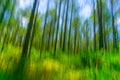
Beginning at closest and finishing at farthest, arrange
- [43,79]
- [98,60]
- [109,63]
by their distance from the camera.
A: [43,79]
[109,63]
[98,60]

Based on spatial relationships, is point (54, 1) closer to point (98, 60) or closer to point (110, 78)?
point (98, 60)

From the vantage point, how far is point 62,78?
3105 mm

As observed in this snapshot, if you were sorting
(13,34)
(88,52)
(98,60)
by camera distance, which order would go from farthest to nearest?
(13,34), (88,52), (98,60)

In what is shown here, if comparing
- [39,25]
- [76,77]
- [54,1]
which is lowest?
[76,77]

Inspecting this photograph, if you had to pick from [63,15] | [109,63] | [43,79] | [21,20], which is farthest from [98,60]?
[21,20]

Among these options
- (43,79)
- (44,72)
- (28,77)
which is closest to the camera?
(28,77)

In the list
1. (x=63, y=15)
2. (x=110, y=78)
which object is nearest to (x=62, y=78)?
(x=110, y=78)

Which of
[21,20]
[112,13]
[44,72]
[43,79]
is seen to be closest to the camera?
[43,79]

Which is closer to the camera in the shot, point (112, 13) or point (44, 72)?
point (44, 72)

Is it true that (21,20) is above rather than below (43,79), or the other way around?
above

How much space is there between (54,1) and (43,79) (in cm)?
1170

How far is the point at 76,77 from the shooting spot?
317 centimetres

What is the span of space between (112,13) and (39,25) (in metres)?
5.81

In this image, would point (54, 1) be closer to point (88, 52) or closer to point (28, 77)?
point (88, 52)
